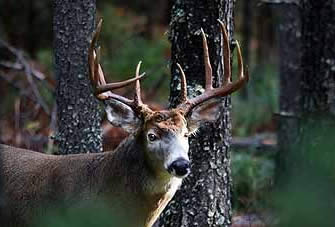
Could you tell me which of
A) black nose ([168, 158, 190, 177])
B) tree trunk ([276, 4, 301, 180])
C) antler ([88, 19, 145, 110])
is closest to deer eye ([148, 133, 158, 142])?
antler ([88, 19, 145, 110])

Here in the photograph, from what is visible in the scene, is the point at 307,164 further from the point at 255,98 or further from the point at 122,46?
the point at 122,46

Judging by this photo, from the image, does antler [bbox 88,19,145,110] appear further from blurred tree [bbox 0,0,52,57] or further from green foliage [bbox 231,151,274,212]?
blurred tree [bbox 0,0,52,57]

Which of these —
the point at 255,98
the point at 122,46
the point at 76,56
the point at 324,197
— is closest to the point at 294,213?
the point at 324,197

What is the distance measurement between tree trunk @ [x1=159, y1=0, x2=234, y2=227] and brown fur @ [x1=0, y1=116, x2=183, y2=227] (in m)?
0.72

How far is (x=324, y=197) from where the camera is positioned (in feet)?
9.03

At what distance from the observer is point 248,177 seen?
1073cm

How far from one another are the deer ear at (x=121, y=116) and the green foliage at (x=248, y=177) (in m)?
→ 2.98

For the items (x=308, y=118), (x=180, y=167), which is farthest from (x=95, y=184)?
(x=308, y=118)

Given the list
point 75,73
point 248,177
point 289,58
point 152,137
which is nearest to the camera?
point 152,137

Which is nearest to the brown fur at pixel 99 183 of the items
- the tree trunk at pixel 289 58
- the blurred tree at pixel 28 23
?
the tree trunk at pixel 289 58

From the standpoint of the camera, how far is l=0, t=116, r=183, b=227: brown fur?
6054mm

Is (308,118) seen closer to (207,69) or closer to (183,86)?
(207,69)

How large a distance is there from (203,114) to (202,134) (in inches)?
22.4

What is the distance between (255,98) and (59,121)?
11328 mm
